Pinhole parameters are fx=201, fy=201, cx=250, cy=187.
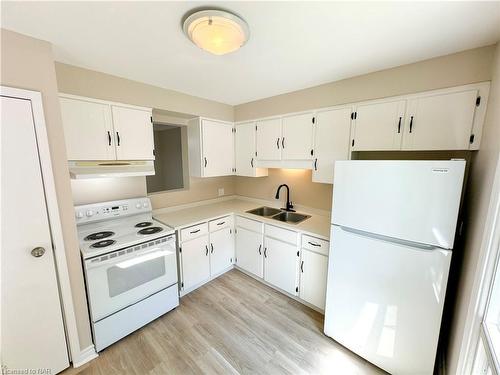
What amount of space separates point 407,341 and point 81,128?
308 cm

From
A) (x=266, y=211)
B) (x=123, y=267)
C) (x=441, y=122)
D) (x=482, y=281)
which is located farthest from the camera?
(x=266, y=211)

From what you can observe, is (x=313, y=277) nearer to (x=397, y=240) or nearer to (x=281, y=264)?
(x=281, y=264)

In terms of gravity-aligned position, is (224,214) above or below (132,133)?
below

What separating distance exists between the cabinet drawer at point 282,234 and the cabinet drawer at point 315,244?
0.10m

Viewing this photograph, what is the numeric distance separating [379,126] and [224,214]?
1.98m

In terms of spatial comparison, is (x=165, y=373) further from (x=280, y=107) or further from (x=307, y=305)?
(x=280, y=107)

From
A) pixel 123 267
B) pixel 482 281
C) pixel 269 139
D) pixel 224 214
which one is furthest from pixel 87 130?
pixel 482 281

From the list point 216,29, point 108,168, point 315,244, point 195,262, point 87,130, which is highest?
point 216,29

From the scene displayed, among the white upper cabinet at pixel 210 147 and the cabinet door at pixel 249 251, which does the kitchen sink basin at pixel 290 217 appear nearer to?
the cabinet door at pixel 249 251

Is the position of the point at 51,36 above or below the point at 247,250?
above

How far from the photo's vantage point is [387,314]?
1475 millimetres

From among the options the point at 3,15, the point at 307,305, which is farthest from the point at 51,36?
the point at 307,305

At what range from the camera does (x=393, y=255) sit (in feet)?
4.65

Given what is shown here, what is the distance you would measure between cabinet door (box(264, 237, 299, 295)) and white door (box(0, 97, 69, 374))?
1933 millimetres
